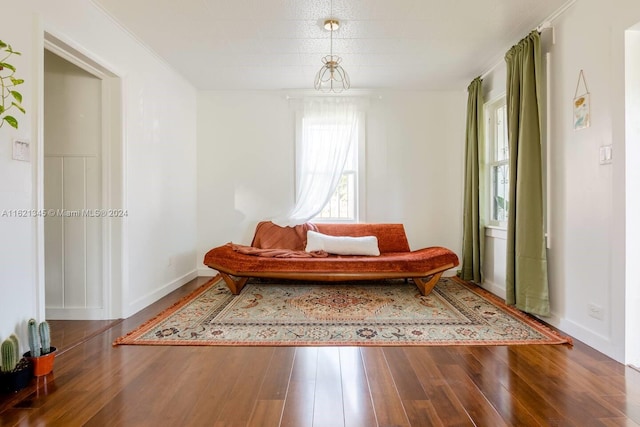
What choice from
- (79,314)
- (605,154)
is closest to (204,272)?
(79,314)

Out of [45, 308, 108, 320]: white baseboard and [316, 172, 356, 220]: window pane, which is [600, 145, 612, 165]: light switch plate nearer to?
[316, 172, 356, 220]: window pane

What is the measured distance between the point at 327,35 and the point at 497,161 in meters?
2.20

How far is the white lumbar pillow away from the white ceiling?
1.84m

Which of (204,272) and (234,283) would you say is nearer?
(234,283)

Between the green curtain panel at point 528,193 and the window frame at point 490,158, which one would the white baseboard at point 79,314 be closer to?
the green curtain panel at point 528,193

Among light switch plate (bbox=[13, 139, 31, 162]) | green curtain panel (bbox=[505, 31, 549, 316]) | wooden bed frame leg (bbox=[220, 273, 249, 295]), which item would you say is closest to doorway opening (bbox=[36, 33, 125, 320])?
light switch plate (bbox=[13, 139, 31, 162])

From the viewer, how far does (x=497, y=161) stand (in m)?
3.65

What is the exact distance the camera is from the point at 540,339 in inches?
90.7

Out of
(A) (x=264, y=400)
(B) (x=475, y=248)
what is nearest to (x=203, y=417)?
(A) (x=264, y=400)

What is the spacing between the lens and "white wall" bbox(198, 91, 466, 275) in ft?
14.4

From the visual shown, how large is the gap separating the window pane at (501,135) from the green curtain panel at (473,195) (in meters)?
0.17

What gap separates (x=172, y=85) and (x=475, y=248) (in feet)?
12.4

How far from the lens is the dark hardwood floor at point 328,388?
57.7 inches

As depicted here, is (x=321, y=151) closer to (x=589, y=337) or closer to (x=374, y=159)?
(x=374, y=159)
